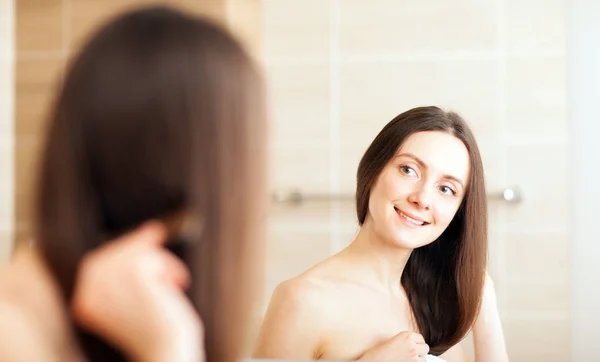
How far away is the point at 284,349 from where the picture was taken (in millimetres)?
1266

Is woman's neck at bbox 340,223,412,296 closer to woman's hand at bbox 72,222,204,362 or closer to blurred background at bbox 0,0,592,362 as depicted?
blurred background at bbox 0,0,592,362

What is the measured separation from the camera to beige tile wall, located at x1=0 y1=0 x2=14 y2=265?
1464 millimetres

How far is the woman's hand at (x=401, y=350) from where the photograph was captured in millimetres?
1262

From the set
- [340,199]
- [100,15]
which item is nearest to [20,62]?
[100,15]

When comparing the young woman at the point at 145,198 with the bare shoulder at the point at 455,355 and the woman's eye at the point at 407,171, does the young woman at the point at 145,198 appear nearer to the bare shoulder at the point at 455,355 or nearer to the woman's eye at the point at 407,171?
the woman's eye at the point at 407,171

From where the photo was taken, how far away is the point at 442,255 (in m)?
1.27

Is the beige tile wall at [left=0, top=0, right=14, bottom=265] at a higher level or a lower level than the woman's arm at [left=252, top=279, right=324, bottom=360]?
higher

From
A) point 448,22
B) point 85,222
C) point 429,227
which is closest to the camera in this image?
point 85,222

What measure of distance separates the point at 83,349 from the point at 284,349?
0.46m

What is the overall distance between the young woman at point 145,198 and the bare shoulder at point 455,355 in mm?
539

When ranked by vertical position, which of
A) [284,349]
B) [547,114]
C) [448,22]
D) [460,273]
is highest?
[448,22]

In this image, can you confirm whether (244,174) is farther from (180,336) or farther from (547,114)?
(547,114)

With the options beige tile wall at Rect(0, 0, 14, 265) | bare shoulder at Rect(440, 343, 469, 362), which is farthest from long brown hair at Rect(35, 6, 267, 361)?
beige tile wall at Rect(0, 0, 14, 265)

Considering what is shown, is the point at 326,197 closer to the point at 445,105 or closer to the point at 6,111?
the point at 445,105
